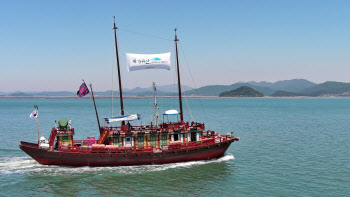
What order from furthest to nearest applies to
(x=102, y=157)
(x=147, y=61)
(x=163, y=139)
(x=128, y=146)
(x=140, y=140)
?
(x=147, y=61), (x=163, y=139), (x=140, y=140), (x=128, y=146), (x=102, y=157)

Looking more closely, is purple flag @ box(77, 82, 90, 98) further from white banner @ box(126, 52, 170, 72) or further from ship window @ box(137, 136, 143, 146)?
ship window @ box(137, 136, 143, 146)

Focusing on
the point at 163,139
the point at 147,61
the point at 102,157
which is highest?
the point at 147,61

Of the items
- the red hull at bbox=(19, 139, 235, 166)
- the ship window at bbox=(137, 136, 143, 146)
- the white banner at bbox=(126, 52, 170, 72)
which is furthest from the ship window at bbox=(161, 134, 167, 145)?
the white banner at bbox=(126, 52, 170, 72)

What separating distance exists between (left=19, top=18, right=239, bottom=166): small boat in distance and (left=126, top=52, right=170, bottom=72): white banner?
4.01 metres

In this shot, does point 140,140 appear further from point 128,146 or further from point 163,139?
point 163,139

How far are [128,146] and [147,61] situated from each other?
9395 mm

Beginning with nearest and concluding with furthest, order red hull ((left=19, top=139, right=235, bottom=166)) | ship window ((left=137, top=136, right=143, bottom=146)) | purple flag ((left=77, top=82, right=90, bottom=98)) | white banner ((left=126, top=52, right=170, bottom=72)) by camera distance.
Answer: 1. red hull ((left=19, top=139, right=235, bottom=166))
2. ship window ((left=137, top=136, right=143, bottom=146))
3. purple flag ((left=77, top=82, right=90, bottom=98))
4. white banner ((left=126, top=52, right=170, bottom=72))

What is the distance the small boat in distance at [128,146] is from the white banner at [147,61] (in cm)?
401

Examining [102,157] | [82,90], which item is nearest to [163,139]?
[102,157]

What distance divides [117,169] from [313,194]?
17.4 meters

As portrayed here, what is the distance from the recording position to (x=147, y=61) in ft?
109

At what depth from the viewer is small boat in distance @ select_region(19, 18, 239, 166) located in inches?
1183

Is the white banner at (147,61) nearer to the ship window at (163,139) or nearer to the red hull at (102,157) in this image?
the ship window at (163,139)

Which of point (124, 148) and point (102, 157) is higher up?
point (124, 148)
